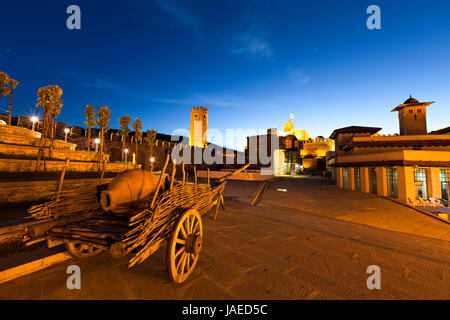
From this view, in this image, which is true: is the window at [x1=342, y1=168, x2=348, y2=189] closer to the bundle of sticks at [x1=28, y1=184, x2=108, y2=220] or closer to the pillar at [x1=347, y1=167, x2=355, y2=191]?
the pillar at [x1=347, y1=167, x2=355, y2=191]

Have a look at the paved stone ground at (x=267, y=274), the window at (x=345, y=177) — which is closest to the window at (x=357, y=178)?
the window at (x=345, y=177)

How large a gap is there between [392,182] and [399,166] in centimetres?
213

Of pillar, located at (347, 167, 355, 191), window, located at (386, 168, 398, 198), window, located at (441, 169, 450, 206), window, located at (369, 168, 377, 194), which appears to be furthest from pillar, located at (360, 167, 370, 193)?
window, located at (441, 169, 450, 206)

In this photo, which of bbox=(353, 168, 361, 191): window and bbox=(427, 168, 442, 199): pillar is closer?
bbox=(427, 168, 442, 199): pillar

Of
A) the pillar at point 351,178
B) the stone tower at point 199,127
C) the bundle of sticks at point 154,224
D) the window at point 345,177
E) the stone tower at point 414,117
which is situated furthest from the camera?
the stone tower at point 199,127

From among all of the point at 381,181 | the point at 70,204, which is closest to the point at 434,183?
the point at 381,181

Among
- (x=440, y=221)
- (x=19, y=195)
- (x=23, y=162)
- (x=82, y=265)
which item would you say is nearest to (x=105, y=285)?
(x=82, y=265)

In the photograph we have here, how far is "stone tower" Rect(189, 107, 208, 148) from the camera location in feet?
172

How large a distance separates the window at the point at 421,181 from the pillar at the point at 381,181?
5.83ft

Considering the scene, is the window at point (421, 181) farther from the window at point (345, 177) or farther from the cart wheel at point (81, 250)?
the cart wheel at point (81, 250)

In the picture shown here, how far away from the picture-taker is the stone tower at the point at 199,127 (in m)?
52.6

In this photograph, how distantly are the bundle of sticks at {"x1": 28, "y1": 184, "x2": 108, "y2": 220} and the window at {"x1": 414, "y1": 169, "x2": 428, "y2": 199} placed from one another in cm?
1989

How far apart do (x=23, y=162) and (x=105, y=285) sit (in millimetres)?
11323
